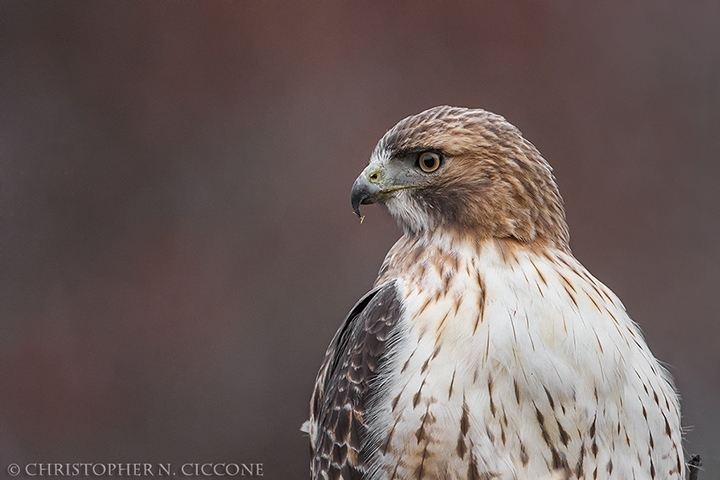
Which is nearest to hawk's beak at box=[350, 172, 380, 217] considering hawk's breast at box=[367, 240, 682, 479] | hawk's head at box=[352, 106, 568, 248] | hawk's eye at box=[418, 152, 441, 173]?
hawk's head at box=[352, 106, 568, 248]

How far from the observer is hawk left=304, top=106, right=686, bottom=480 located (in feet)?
5.11

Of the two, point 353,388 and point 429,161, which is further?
point 429,161

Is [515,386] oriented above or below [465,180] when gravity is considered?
below

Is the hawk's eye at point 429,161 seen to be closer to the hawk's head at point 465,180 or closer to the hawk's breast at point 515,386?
the hawk's head at point 465,180

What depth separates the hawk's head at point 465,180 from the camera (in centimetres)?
179

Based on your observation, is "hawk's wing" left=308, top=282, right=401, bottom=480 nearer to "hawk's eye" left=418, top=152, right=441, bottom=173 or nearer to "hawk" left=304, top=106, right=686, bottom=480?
"hawk" left=304, top=106, right=686, bottom=480

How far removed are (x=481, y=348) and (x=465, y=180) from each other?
15.7 inches

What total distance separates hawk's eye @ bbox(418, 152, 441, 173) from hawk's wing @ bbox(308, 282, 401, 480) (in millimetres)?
269

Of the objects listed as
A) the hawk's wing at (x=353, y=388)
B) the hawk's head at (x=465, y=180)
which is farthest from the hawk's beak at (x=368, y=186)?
the hawk's wing at (x=353, y=388)

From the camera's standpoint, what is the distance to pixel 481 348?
1585 millimetres

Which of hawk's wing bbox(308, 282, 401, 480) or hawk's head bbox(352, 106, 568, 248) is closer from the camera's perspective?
hawk's wing bbox(308, 282, 401, 480)

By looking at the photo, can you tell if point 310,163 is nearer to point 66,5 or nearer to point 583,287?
point 66,5

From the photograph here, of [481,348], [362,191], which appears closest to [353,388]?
[481,348]

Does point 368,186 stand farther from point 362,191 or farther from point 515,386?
point 515,386
